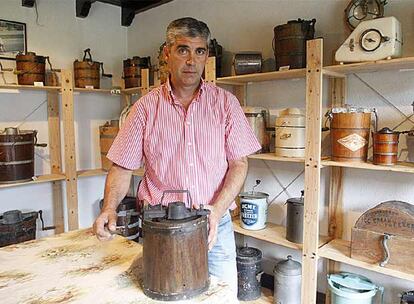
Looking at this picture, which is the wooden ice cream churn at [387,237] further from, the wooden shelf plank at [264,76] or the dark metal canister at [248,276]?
the wooden shelf plank at [264,76]

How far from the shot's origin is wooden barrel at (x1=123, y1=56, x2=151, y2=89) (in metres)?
3.60

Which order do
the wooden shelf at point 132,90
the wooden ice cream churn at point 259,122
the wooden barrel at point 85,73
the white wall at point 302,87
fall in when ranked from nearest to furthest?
the white wall at point 302,87, the wooden ice cream churn at point 259,122, the wooden barrel at point 85,73, the wooden shelf at point 132,90

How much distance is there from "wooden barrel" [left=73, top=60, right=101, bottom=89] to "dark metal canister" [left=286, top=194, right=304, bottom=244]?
7.27ft

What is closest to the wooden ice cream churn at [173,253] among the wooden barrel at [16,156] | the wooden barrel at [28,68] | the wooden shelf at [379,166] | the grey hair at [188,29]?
the grey hair at [188,29]

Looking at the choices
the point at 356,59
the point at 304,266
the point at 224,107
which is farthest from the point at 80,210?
the point at 356,59

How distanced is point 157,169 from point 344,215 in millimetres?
1489

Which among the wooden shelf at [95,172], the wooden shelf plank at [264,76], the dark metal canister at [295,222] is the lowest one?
the dark metal canister at [295,222]

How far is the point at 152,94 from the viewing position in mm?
1613

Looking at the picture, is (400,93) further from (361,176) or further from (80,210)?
(80,210)

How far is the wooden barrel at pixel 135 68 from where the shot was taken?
11.8ft

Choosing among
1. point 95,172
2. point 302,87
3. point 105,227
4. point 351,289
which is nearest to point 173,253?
point 105,227

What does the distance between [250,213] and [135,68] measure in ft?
6.17

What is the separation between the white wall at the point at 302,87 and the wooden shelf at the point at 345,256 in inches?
5.3

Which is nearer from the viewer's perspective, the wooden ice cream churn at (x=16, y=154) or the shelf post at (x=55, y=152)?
the wooden ice cream churn at (x=16, y=154)
